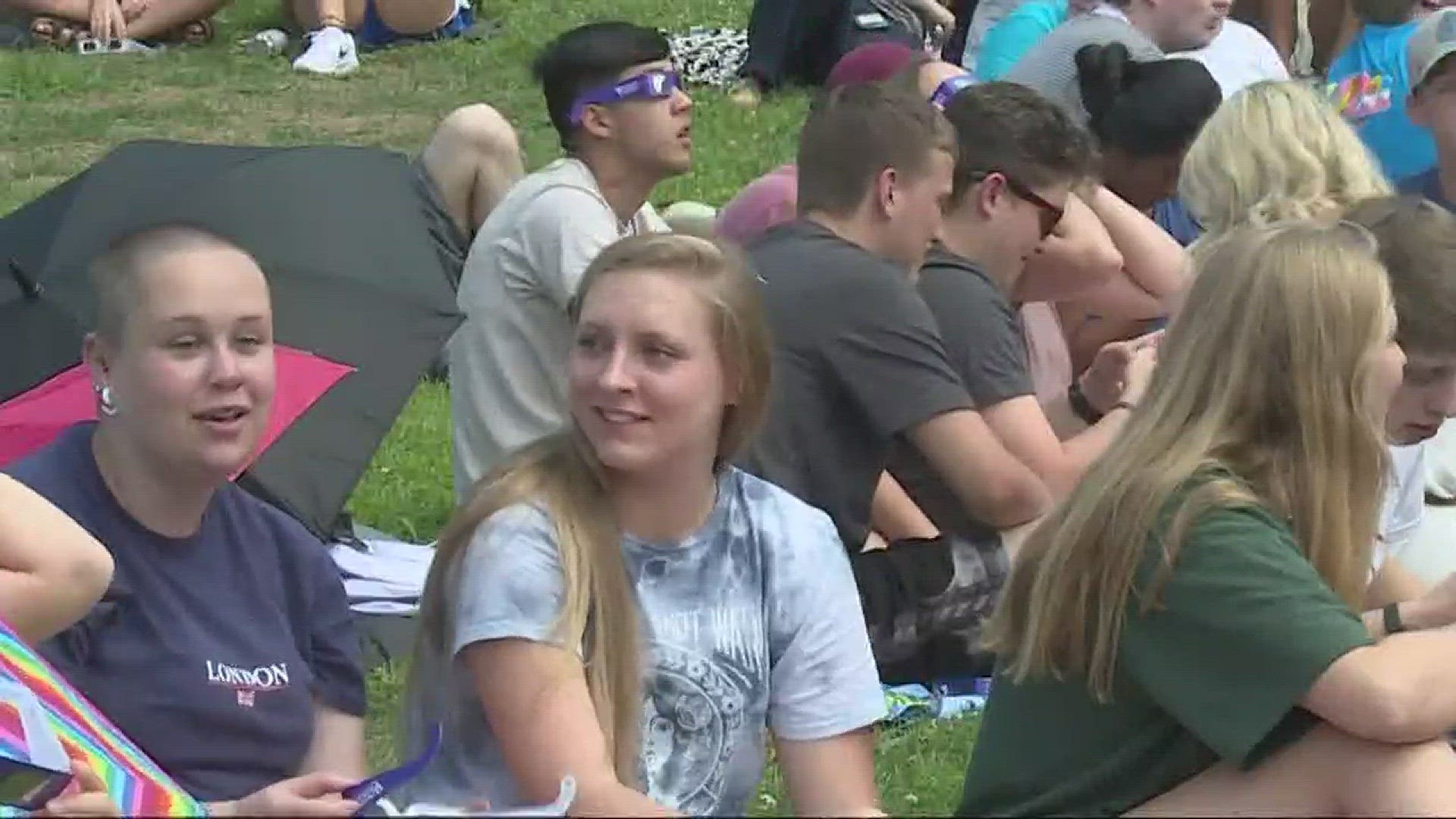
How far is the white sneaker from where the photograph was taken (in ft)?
37.4

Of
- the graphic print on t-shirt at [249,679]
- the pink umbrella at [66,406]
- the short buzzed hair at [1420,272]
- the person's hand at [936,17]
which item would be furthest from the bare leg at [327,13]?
the graphic print on t-shirt at [249,679]

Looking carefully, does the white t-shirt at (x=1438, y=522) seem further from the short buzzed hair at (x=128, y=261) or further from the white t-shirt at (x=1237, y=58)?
the white t-shirt at (x=1237, y=58)

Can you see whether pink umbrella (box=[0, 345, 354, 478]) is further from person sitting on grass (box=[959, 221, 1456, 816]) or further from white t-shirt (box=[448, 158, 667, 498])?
person sitting on grass (box=[959, 221, 1456, 816])

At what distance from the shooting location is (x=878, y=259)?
16.7 ft

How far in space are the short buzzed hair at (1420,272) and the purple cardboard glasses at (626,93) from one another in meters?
2.29

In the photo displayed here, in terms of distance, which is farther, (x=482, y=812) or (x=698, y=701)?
(x=698, y=701)

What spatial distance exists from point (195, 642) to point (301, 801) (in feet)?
1.74

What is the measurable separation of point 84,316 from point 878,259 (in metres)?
1.70

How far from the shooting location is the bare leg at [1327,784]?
3107mm

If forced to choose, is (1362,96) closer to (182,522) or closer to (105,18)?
(182,522)

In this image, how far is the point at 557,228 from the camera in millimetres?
5652

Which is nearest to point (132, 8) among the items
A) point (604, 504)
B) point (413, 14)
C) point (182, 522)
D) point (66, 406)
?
point (413, 14)

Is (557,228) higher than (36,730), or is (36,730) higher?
(557,228)

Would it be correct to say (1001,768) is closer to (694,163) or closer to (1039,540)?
(1039,540)
